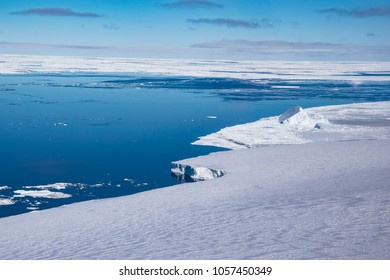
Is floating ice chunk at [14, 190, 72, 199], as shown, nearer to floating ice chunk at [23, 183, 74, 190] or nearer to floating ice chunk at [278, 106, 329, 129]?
floating ice chunk at [23, 183, 74, 190]

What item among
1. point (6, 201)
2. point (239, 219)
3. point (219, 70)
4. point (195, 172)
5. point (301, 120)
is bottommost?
point (6, 201)

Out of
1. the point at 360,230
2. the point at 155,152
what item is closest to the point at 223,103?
the point at 155,152

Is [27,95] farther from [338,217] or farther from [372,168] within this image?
[338,217]

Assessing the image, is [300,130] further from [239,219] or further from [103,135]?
[239,219]

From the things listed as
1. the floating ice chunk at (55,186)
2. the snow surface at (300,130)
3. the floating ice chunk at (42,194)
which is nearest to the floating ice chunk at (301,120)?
the snow surface at (300,130)

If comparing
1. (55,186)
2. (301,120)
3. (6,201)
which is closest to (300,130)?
(301,120)

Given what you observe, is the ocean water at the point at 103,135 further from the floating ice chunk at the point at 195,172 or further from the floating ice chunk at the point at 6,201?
the floating ice chunk at the point at 195,172
